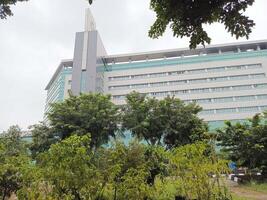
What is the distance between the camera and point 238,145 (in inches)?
709

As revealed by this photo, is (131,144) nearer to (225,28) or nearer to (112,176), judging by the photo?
(112,176)

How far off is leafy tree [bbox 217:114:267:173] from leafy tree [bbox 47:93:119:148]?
7.61 m

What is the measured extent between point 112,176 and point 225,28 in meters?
7.16

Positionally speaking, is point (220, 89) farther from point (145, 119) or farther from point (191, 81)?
point (145, 119)

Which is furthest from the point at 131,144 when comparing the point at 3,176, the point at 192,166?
the point at 3,176

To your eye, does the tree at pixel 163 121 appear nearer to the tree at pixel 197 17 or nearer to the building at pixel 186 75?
the tree at pixel 197 17

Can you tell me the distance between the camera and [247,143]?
1730cm

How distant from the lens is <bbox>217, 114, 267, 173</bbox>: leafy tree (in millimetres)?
17203

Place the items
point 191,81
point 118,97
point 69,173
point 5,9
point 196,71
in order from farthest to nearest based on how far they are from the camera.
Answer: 1. point 118,97
2. point 196,71
3. point 191,81
4. point 69,173
5. point 5,9

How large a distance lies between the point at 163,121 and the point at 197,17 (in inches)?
812

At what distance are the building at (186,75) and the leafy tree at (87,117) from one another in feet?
103

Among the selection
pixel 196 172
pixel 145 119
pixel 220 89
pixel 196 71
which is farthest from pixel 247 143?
pixel 196 71

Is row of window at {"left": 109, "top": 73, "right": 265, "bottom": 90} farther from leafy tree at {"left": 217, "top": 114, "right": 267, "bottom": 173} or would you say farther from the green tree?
the green tree

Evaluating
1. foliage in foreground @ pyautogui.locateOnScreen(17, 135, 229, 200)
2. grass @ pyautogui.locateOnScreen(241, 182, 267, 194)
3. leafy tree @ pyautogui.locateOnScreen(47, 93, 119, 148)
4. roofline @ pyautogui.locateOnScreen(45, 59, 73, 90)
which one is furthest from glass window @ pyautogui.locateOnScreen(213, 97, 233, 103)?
foliage in foreground @ pyautogui.locateOnScreen(17, 135, 229, 200)
